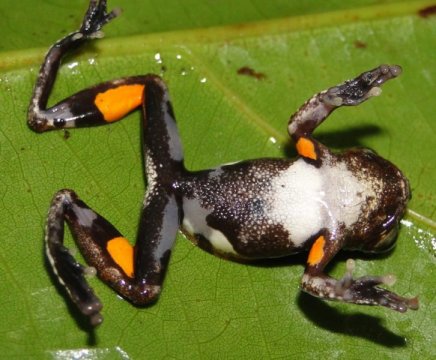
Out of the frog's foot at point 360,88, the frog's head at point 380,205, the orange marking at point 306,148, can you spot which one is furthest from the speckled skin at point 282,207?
the frog's foot at point 360,88

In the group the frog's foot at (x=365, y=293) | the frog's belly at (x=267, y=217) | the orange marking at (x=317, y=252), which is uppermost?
the frog's belly at (x=267, y=217)

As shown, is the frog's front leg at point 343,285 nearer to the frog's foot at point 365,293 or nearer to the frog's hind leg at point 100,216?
the frog's foot at point 365,293

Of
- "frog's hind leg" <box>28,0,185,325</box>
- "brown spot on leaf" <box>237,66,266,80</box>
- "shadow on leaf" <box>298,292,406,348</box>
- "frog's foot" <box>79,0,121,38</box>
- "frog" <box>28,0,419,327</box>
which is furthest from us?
"brown spot on leaf" <box>237,66,266,80</box>

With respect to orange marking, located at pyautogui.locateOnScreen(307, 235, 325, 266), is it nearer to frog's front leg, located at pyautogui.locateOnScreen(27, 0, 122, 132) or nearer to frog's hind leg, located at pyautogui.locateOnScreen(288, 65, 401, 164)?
frog's hind leg, located at pyautogui.locateOnScreen(288, 65, 401, 164)

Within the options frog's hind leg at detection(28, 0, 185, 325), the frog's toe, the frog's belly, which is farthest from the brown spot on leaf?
the frog's toe

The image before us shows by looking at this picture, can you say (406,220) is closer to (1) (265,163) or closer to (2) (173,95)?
(1) (265,163)
